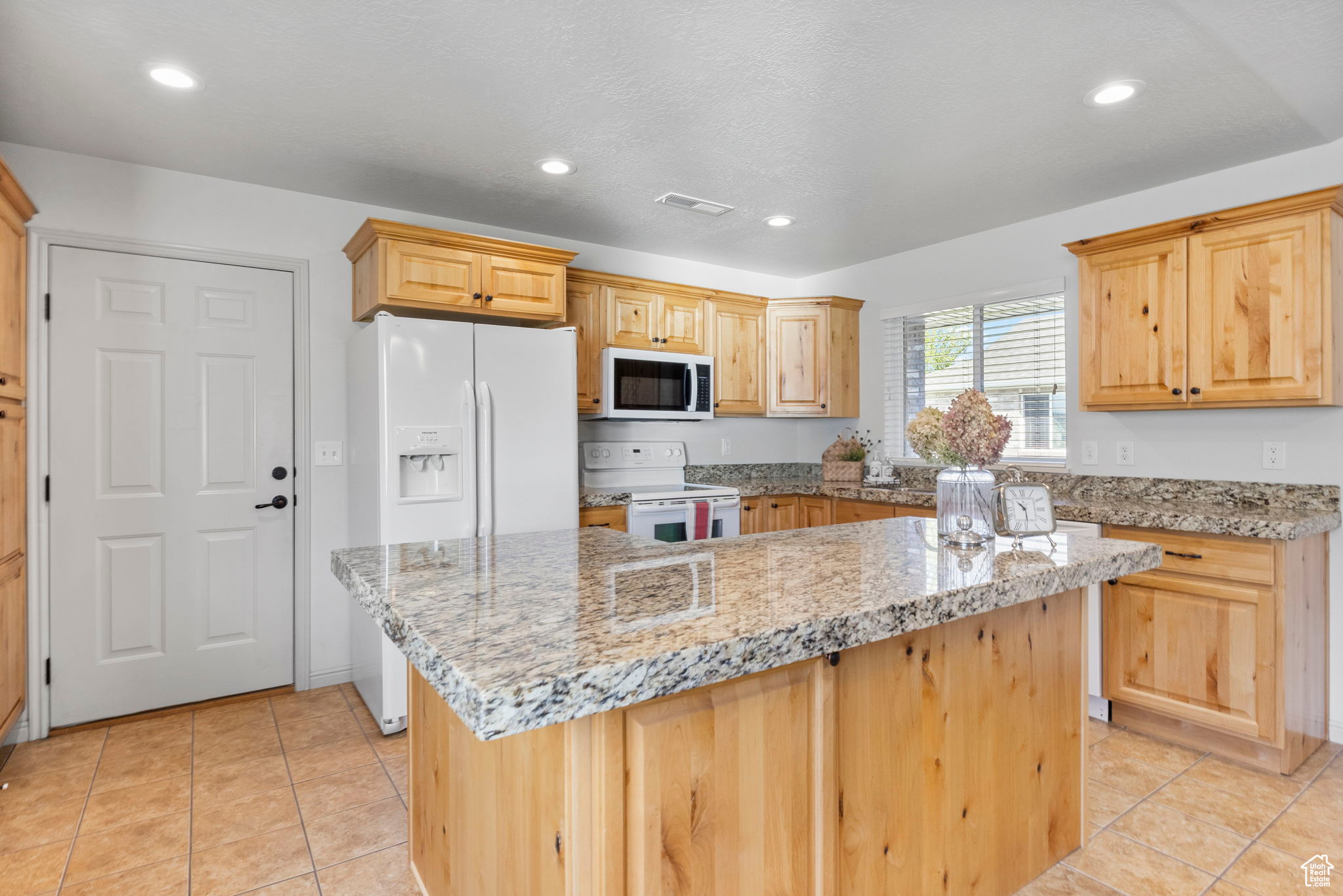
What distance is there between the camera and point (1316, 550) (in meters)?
2.60

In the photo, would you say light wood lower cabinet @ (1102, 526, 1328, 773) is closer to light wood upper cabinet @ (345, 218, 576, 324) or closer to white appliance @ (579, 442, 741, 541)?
white appliance @ (579, 442, 741, 541)

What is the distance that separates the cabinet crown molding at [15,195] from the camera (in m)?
2.30

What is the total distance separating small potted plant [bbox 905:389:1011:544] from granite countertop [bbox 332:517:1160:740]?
93 mm

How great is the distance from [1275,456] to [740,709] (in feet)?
9.65

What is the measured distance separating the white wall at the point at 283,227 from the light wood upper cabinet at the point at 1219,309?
9.59ft

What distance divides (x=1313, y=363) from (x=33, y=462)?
16.0 ft

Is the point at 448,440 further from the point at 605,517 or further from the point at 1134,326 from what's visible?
the point at 1134,326

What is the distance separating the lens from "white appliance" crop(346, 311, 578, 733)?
2.79 m

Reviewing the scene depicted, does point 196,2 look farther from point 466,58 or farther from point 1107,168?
point 1107,168

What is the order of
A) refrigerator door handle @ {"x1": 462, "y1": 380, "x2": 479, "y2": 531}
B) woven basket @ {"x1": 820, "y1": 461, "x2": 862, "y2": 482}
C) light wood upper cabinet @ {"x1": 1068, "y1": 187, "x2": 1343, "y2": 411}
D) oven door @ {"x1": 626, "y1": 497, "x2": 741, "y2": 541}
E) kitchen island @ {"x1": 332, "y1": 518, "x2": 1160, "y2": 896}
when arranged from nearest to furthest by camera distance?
kitchen island @ {"x1": 332, "y1": 518, "x2": 1160, "y2": 896} < light wood upper cabinet @ {"x1": 1068, "y1": 187, "x2": 1343, "y2": 411} < refrigerator door handle @ {"x1": 462, "y1": 380, "x2": 479, "y2": 531} < oven door @ {"x1": 626, "y1": 497, "x2": 741, "y2": 541} < woven basket @ {"x1": 820, "y1": 461, "x2": 862, "y2": 482}

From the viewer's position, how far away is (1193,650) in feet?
8.44

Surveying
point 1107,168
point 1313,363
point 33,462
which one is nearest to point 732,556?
point 1313,363

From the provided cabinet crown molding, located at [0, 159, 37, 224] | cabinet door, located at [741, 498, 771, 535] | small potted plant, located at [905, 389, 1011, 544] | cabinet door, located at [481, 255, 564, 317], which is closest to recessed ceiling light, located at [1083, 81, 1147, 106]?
small potted plant, located at [905, 389, 1011, 544]

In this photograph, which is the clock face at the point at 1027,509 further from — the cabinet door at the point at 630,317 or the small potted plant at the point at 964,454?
the cabinet door at the point at 630,317
